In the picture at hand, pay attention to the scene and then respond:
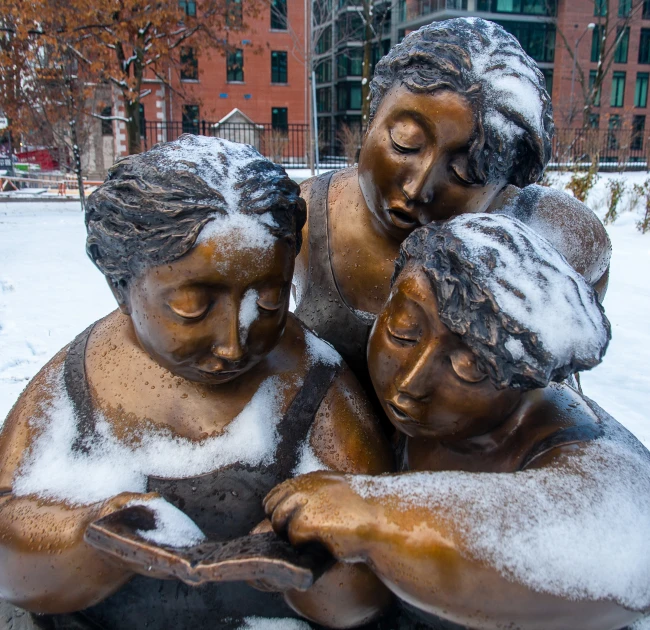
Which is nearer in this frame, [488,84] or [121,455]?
[121,455]

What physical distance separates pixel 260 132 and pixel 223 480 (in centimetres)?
1704

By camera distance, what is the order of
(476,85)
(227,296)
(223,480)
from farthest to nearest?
(476,85) < (223,480) < (227,296)

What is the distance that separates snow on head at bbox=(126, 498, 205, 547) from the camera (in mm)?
1190

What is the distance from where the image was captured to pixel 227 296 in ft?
4.23

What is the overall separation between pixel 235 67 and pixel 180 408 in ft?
84.4

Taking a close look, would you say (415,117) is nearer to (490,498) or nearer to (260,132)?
(490,498)

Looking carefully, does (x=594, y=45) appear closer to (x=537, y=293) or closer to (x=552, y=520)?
(x=537, y=293)

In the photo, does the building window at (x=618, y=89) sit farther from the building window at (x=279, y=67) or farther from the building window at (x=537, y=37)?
the building window at (x=279, y=67)

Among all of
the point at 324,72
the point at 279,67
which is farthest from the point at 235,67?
the point at 324,72

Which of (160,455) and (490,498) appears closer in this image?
(490,498)

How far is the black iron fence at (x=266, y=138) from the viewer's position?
15898 mm

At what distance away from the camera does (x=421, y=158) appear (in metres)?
1.60

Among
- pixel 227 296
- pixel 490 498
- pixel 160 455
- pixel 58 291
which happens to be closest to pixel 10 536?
pixel 160 455

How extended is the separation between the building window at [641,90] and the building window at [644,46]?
631 millimetres
